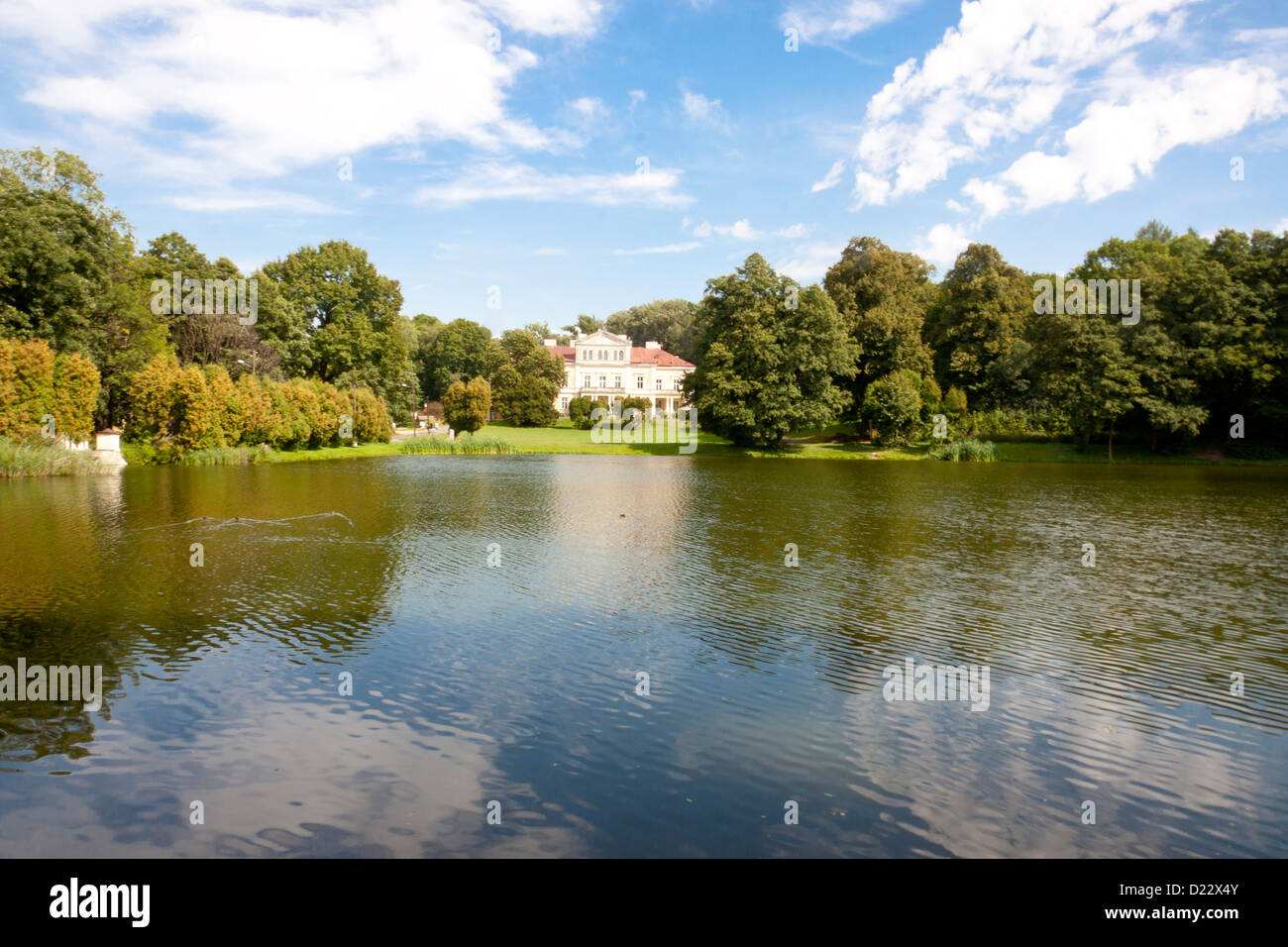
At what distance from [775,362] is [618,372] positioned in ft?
162

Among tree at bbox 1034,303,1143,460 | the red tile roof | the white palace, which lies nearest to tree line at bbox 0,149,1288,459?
tree at bbox 1034,303,1143,460

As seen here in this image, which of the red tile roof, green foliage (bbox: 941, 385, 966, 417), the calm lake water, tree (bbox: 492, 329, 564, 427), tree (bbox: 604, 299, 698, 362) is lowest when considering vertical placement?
the calm lake water

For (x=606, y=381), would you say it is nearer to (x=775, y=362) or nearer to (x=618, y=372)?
(x=618, y=372)

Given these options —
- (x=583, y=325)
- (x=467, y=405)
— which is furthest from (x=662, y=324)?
(x=467, y=405)

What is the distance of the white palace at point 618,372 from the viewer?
10075 cm

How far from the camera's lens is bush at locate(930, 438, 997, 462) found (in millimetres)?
51188

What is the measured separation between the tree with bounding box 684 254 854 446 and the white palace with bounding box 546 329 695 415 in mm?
42964

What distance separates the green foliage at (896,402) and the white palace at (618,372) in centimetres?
4630

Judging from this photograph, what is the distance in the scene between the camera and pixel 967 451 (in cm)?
5175

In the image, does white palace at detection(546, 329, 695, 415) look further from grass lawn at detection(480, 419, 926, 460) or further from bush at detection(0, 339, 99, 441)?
bush at detection(0, 339, 99, 441)
